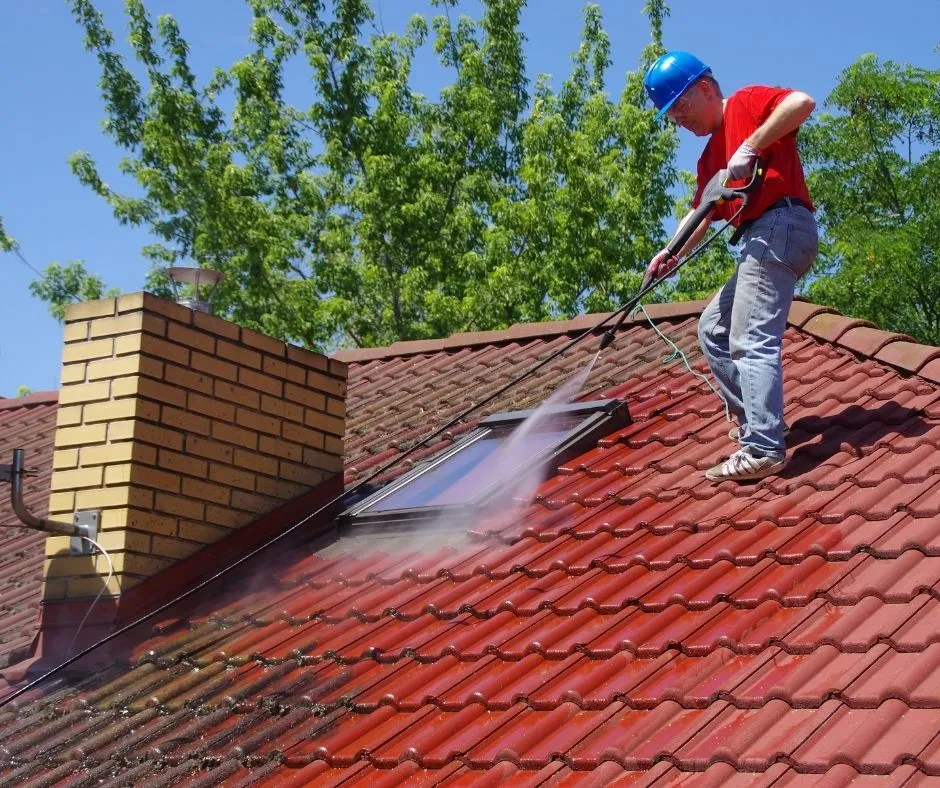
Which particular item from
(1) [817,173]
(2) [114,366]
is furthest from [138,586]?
(1) [817,173]

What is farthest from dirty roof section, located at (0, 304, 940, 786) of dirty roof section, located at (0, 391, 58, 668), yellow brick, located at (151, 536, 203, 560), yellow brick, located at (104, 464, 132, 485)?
dirty roof section, located at (0, 391, 58, 668)

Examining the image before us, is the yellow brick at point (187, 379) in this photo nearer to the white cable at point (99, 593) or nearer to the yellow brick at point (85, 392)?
the yellow brick at point (85, 392)

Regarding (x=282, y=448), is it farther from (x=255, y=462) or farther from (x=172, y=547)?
(x=172, y=547)

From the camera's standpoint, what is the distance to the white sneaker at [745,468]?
17.6 feet

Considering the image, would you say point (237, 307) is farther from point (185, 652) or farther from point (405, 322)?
point (185, 652)

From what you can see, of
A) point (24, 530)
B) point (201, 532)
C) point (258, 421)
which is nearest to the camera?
point (201, 532)

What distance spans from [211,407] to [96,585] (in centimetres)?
106

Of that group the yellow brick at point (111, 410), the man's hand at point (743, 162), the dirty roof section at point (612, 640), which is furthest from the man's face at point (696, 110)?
the yellow brick at point (111, 410)

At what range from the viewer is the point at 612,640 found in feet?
14.6

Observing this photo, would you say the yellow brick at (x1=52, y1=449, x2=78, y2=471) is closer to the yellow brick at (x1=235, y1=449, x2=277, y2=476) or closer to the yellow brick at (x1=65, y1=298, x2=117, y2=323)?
→ the yellow brick at (x1=65, y1=298, x2=117, y2=323)

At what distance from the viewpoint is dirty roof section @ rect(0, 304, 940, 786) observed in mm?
3666

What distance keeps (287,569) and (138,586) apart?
2.43ft

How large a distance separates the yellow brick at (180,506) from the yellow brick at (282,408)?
0.67 meters

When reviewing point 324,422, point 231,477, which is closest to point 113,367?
point 231,477
